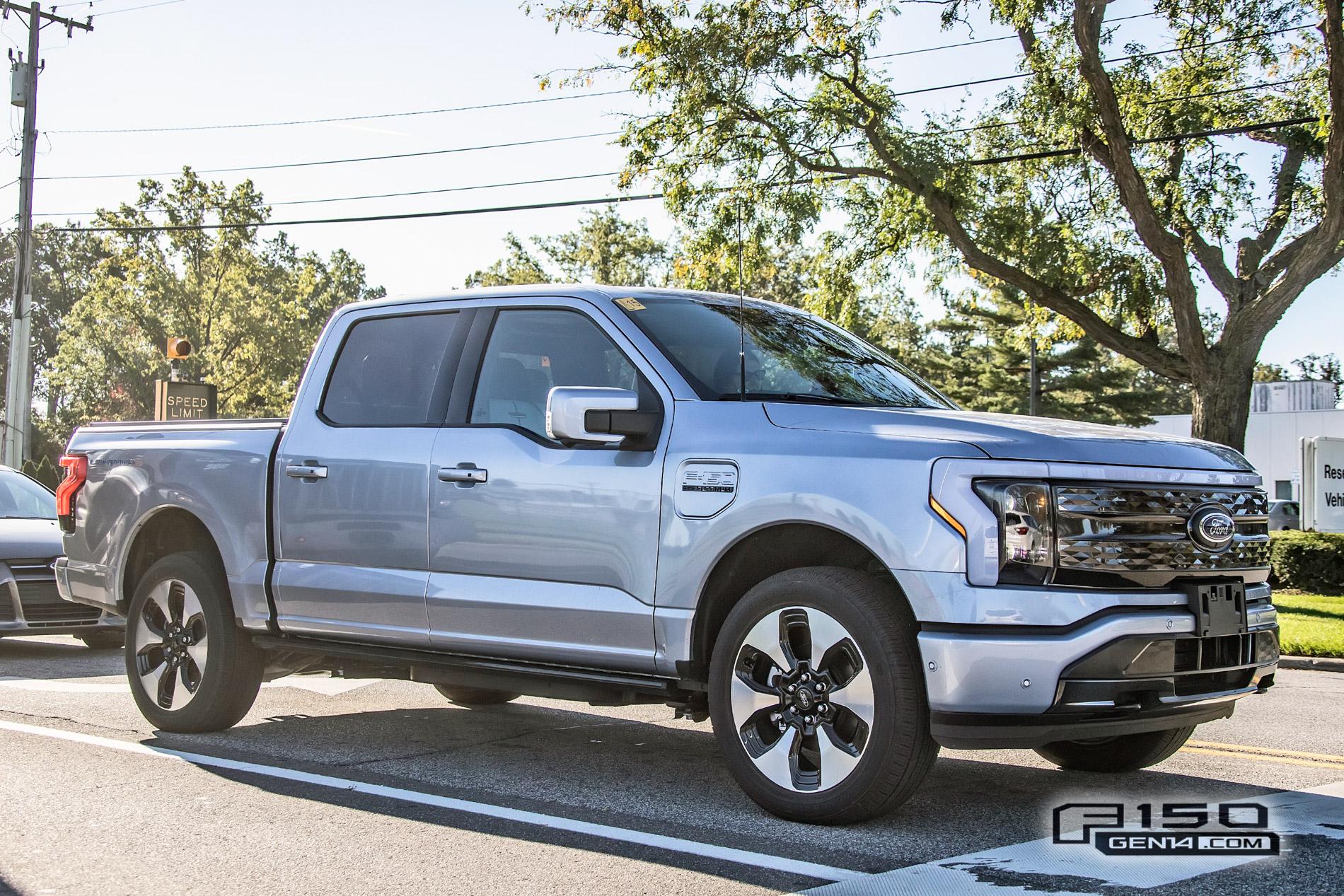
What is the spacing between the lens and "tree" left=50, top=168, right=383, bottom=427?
1866 inches

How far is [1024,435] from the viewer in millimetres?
4582

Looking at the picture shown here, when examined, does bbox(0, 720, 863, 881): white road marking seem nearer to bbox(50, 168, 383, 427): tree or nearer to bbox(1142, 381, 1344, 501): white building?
bbox(50, 168, 383, 427): tree

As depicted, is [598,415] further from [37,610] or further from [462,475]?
[37,610]

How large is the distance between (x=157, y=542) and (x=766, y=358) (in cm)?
361

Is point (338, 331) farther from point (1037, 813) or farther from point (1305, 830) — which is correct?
point (1305, 830)

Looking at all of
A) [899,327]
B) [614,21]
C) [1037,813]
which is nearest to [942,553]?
[1037,813]

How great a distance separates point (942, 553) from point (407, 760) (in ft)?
9.60

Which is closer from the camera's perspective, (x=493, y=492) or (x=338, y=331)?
(x=493, y=492)

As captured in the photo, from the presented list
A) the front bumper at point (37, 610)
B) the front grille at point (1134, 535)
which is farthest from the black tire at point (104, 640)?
the front grille at point (1134, 535)

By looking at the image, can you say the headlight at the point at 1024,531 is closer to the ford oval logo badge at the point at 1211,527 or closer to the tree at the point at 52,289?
the ford oval logo badge at the point at 1211,527

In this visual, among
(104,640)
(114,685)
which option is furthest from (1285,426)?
(114,685)

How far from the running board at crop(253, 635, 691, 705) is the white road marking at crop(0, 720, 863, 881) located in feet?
1.72

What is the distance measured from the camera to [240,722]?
729 centimetres

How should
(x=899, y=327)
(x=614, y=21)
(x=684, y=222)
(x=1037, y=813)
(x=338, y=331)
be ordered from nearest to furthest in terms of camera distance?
(x=1037, y=813) → (x=338, y=331) → (x=614, y=21) → (x=684, y=222) → (x=899, y=327)
